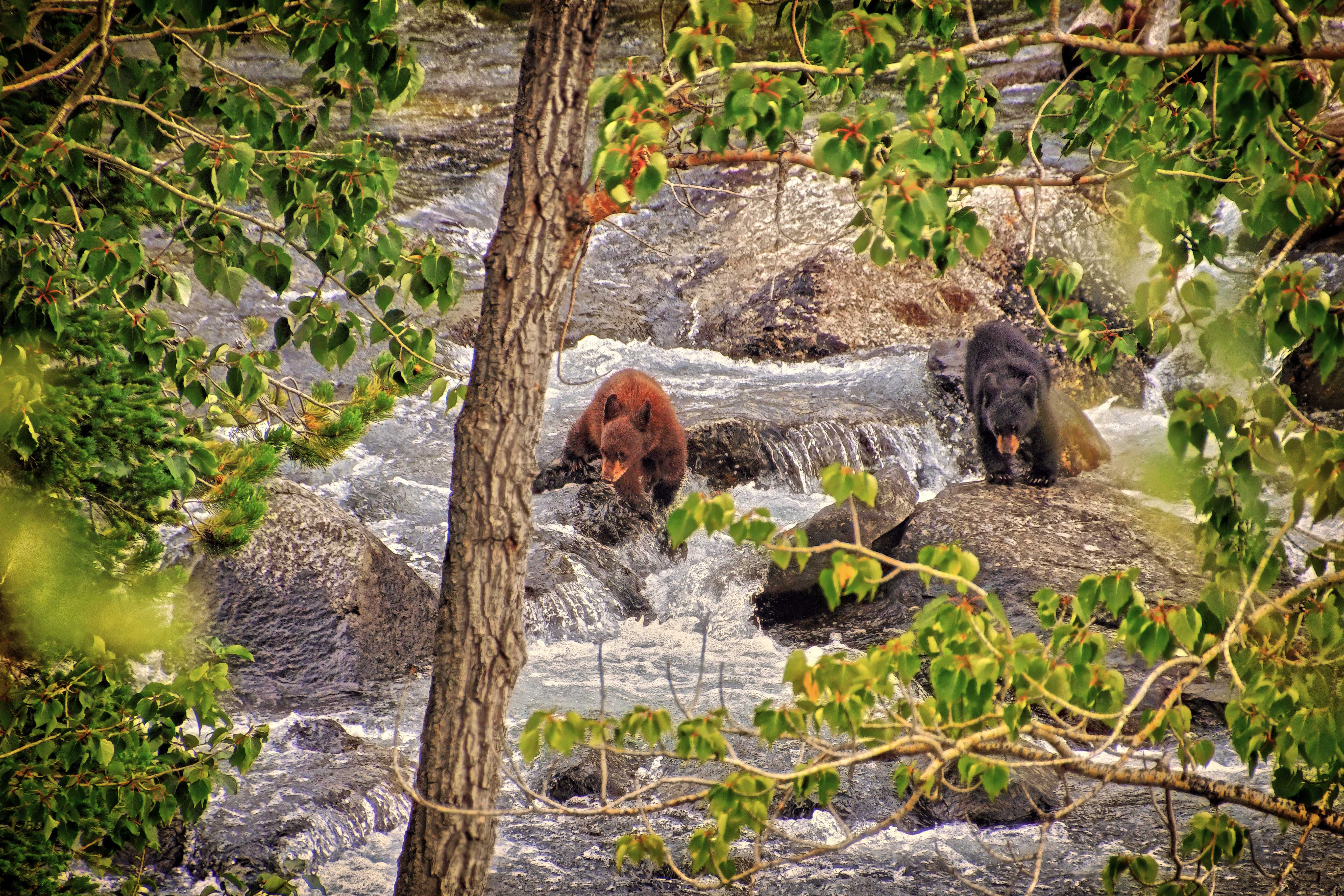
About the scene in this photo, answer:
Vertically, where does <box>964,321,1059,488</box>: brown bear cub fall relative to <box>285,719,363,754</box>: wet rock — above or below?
above

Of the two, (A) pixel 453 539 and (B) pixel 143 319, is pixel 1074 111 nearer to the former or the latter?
(A) pixel 453 539

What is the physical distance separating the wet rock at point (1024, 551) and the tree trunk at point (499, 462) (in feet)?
11.5

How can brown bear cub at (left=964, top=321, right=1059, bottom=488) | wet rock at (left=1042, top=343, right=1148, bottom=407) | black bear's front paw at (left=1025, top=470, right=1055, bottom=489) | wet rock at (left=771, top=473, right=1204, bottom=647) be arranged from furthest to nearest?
wet rock at (left=1042, top=343, right=1148, bottom=407) → black bear's front paw at (left=1025, top=470, right=1055, bottom=489) → brown bear cub at (left=964, top=321, right=1059, bottom=488) → wet rock at (left=771, top=473, right=1204, bottom=647)

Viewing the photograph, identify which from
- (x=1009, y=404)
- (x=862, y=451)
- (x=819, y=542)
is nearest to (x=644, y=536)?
(x=819, y=542)

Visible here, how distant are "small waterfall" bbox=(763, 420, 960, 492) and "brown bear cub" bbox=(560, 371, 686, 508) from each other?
3.18 ft

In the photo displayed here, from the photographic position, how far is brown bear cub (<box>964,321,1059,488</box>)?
6184 millimetres

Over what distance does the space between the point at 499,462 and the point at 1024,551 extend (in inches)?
169

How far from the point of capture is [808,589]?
5.85m

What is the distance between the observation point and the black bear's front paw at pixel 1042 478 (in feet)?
21.4

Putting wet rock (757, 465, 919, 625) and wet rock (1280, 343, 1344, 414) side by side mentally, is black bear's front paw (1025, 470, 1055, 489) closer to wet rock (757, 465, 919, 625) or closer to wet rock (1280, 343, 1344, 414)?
wet rock (757, 465, 919, 625)

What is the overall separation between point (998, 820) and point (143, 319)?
Result: 3.83 m

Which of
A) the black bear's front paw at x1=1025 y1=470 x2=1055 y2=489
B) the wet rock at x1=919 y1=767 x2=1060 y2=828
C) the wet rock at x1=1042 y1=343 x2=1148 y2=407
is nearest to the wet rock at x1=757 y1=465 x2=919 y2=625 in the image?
the black bear's front paw at x1=1025 y1=470 x2=1055 y2=489

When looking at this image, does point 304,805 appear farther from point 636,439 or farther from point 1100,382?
point 1100,382

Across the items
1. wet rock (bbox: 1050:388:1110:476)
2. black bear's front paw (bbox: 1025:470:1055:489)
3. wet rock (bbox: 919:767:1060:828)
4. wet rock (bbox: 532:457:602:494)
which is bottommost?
wet rock (bbox: 919:767:1060:828)
